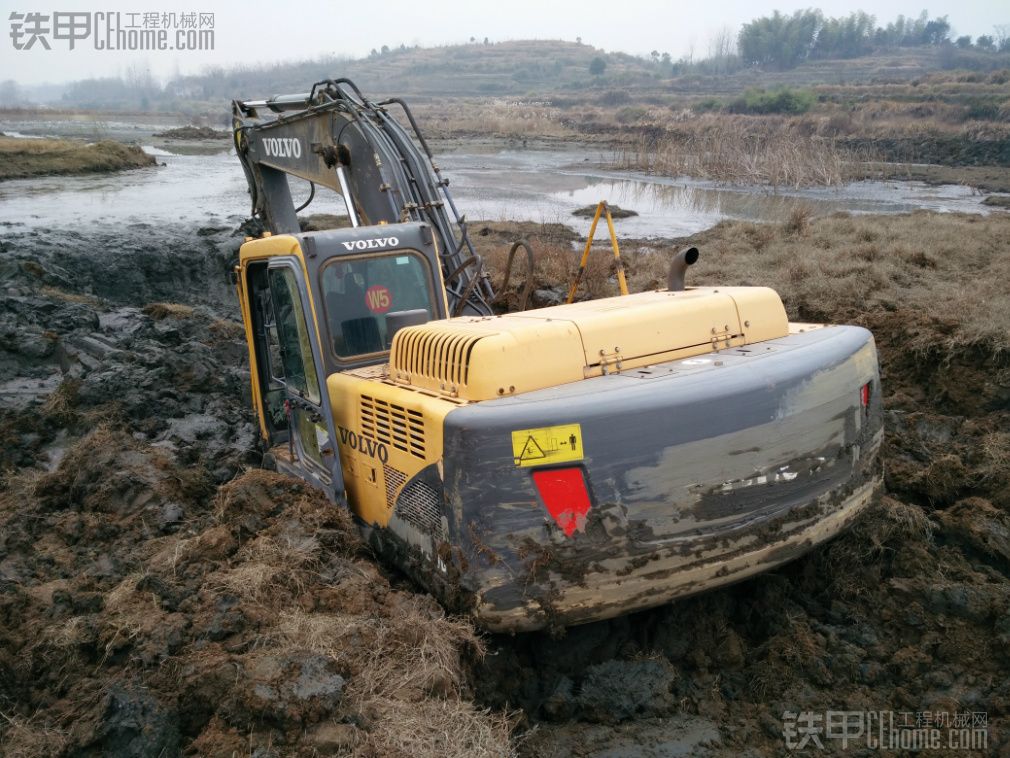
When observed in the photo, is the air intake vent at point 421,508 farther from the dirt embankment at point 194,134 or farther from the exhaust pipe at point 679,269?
the dirt embankment at point 194,134

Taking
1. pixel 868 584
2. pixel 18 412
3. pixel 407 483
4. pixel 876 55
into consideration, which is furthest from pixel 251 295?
pixel 876 55

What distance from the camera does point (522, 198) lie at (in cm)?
2295

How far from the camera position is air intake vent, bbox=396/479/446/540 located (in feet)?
12.8

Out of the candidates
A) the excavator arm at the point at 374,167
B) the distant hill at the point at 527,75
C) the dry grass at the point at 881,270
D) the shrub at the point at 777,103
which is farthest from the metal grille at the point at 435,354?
the distant hill at the point at 527,75

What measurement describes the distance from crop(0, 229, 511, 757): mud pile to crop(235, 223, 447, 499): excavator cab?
0.47 metres

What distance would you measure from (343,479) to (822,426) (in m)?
2.44

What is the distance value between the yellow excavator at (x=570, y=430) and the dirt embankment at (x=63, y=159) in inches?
913

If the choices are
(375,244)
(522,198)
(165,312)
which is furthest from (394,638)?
(522,198)

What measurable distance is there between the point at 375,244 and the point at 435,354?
3.77 feet

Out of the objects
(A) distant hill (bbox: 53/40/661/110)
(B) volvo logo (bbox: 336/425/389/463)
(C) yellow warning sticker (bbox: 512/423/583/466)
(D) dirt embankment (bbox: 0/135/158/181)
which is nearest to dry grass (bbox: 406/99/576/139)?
(D) dirt embankment (bbox: 0/135/158/181)

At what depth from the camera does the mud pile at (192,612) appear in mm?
3320

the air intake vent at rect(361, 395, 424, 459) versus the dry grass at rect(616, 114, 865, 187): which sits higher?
the dry grass at rect(616, 114, 865, 187)

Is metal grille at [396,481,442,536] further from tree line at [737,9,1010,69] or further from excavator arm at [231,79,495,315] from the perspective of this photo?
tree line at [737,9,1010,69]

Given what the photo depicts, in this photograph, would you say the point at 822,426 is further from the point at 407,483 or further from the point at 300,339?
the point at 300,339
